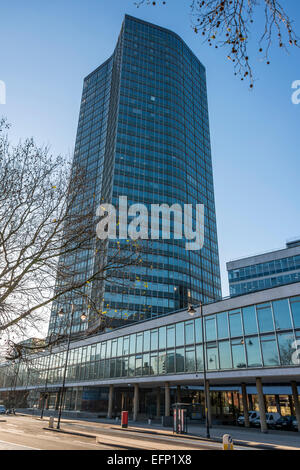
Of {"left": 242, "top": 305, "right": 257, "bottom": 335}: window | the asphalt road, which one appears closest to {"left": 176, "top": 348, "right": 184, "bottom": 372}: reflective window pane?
{"left": 242, "top": 305, "right": 257, "bottom": 335}: window

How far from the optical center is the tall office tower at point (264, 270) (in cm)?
6969

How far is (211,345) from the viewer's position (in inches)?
1043

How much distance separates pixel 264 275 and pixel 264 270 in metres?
1.24

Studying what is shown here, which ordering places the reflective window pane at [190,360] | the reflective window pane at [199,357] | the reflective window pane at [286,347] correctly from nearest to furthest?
the reflective window pane at [286,347] → the reflective window pane at [199,357] → the reflective window pane at [190,360]

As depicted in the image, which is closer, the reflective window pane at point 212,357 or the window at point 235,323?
the window at point 235,323

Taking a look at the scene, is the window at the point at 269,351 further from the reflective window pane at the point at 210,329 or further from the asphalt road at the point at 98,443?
the asphalt road at the point at 98,443

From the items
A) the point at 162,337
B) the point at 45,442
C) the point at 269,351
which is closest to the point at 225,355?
the point at 269,351

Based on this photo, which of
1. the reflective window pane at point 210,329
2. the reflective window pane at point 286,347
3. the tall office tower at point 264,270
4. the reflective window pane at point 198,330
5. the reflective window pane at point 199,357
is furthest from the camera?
the tall office tower at point 264,270

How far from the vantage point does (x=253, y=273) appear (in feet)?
249

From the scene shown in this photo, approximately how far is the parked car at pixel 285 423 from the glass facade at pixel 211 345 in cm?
1184

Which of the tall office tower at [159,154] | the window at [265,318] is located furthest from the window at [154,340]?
the tall office tower at [159,154]
